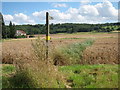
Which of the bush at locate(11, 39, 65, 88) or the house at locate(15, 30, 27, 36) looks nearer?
the bush at locate(11, 39, 65, 88)

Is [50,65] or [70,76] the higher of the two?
[50,65]

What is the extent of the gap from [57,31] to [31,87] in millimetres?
82943

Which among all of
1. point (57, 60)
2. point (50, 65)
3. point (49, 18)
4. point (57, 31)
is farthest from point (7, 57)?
point (57, 31)

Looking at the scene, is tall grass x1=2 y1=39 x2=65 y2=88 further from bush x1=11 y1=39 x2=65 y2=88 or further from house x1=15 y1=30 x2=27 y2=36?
house x1=15 y1=30 x2=27 y2=36

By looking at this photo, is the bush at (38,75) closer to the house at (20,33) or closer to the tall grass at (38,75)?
the tall grass at (38,75)

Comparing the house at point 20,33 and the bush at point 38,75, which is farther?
the house at point 20,33

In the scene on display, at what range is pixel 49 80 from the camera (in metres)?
5.15

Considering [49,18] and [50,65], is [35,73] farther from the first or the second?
[49,18]

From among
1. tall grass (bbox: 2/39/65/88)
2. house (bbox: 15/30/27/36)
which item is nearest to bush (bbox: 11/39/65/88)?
tall grass (bbox: 2/39/65/88)

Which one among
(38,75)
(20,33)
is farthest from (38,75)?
(20,33)

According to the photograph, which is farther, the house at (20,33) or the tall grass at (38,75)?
the house at (20,33)

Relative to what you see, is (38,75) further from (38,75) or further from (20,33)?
(20,33)

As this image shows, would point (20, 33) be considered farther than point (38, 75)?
Yes

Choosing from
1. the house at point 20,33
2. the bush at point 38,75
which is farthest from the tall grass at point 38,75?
the house at point 20,33
